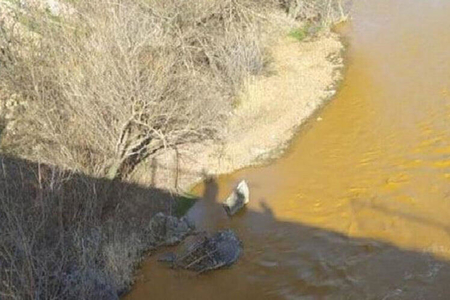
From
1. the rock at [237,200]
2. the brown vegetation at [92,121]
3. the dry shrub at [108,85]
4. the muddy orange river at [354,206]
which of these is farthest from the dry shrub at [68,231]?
the rock at [237,200]

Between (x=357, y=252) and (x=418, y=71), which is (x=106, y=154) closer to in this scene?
(x=357, y=252)

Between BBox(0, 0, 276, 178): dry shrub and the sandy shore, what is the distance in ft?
1.51

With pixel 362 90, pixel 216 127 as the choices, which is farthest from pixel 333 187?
pixel 362 90

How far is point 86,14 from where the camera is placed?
1409cm

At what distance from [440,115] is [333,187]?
376cm

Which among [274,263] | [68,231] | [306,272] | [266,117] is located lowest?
[306,272]

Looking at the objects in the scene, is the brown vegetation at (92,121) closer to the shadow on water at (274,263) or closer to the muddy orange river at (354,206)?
the shadow on water at (274,263)

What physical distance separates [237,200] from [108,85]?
148 inches

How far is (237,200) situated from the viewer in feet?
43.2

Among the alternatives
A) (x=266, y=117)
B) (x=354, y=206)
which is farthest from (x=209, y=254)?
(x=266, y=117)

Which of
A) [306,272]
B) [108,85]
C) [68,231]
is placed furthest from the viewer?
[108,85]

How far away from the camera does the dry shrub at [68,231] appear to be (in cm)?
955

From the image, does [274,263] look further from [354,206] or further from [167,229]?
[167,229]

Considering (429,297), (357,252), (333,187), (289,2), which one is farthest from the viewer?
(289,2)
